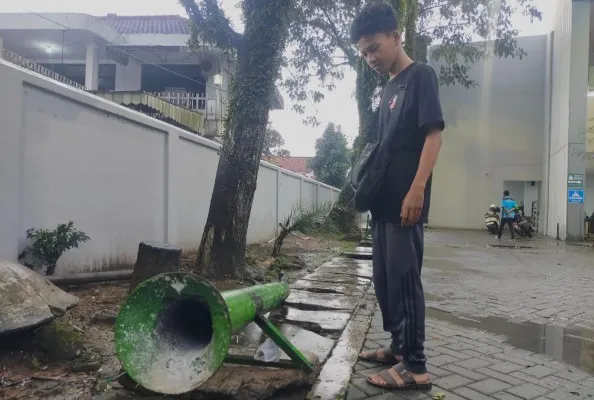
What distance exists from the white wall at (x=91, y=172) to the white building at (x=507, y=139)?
1453 cm

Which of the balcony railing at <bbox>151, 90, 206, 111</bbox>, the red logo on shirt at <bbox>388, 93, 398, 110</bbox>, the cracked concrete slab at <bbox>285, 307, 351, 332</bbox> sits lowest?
the cracked concrete slab at <bbox>285, 307, 351, 332</bbox>

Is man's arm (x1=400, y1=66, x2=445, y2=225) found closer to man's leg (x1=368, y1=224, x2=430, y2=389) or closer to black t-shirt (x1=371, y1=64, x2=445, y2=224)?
black t-shirt (x1=371, y1=64, x2=445, y2=224)

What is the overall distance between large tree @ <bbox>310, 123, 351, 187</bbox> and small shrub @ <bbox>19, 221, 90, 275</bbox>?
22.7 metres

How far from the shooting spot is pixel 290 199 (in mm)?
12320

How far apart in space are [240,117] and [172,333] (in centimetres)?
327

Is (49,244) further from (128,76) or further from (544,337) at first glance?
(128,76)

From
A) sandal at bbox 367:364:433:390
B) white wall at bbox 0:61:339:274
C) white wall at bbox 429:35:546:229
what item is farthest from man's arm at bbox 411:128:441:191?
white wall at bbox 429:35:546:229

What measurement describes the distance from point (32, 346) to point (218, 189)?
8.40 feet

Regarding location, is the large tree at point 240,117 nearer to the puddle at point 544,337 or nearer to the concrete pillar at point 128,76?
the puddle at point 544,337

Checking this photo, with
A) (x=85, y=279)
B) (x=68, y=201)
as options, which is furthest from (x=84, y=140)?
(x=85, y=279)

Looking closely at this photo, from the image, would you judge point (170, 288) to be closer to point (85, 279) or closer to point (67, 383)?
point (67, 383)

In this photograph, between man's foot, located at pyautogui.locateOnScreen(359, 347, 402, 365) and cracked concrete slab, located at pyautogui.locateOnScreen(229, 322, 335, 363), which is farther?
cracked concrete slab, located at pyautogui.locateOnScreen(229, 322, 335, 363)

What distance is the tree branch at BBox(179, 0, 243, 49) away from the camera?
16.2 feet

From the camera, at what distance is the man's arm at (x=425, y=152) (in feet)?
6.97
